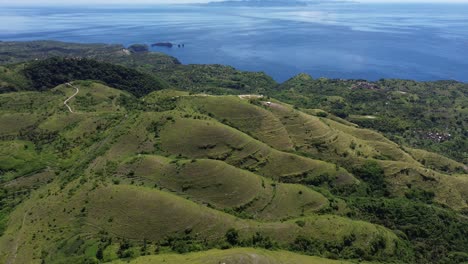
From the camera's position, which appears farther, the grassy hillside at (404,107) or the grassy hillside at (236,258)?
the grassy hillside at (404,107)

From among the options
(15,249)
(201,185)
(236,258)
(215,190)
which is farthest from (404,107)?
(15,249)

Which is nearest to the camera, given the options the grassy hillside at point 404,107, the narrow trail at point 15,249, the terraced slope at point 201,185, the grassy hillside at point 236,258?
the grassy hillside at point 236,258

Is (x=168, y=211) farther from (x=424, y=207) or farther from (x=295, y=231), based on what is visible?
(x=424, y=207)

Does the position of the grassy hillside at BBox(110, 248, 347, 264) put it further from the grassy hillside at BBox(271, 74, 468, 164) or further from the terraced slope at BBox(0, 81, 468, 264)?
the grassy hillside at BBox(271, 74, 468, 164)

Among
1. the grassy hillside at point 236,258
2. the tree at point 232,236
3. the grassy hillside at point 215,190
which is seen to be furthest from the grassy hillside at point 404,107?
the tree at point 232,236

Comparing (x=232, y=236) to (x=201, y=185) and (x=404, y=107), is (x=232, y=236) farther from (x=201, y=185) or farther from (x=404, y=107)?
(x=404, y=107)

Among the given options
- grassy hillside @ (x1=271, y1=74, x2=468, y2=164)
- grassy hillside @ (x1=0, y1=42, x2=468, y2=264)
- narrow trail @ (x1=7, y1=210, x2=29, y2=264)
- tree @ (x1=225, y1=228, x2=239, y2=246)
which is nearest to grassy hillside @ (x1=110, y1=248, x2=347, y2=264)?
grassy hillside @ (x1=0, y1=42, x2=468, y2=264)

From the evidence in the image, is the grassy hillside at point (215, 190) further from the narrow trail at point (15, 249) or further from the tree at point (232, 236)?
the tree at point (232, 236)

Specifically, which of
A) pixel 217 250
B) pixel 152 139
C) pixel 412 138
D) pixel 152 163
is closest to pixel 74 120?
pixel 152 139

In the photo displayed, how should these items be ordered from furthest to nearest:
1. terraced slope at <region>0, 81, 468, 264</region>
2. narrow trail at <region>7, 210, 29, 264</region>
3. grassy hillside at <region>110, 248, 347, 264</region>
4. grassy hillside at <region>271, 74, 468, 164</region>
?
grassy hillside at <region>271, 74, 468, 164</region>, terraced slope at <region>0, 81, 468, 264</region>, narrow trail at <region>7, 210, 29, 264</region>, grassy hillside at <region>110, 248, 347, 264</region>
